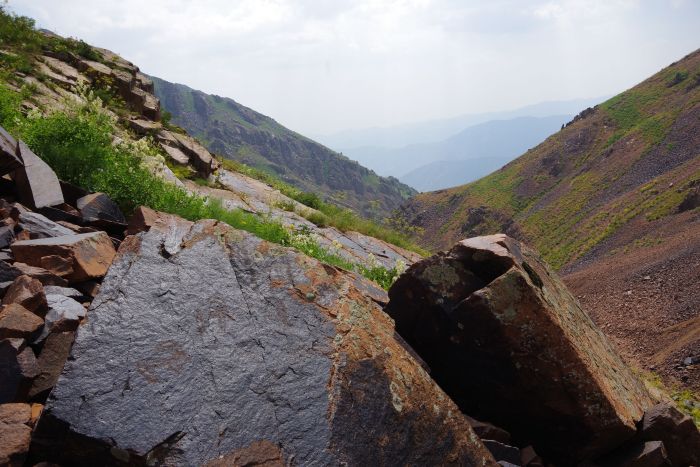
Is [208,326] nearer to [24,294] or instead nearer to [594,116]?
[24,294]

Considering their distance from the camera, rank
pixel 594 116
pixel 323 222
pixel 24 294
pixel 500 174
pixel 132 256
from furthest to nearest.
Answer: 1. pixel 500 174
2. pixel 594 116
3. pixel 323 222
4. pixel 132 256
5. pixel 24 294

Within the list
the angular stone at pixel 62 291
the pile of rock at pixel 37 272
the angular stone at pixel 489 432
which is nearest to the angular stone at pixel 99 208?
the pile of rock at pixel 37 272

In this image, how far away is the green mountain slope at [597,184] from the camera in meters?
53.4

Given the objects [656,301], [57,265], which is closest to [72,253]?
[57,265]

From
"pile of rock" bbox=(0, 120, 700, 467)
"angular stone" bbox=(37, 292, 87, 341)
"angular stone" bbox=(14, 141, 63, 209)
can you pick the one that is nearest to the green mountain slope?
"pile of rock" bbox=(0, 120, 700, 467)

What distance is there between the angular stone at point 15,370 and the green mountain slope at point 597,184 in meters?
49.4

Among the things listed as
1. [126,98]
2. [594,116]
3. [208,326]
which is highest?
[594,116]

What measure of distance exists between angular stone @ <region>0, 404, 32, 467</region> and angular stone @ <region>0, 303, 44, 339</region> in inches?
25.0

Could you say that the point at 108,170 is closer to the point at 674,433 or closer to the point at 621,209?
the point at 674,433

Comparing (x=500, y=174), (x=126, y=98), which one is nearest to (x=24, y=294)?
(x=126, y=98)

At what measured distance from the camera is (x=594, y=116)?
94500mm

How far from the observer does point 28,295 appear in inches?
159

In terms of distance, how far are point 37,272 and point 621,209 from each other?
62.0 meters

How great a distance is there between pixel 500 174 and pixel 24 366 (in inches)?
4098
